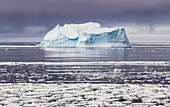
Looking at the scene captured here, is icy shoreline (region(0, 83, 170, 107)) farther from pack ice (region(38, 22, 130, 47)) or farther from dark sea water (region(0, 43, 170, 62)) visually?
pack ice (region(38, 22, 130, 47))

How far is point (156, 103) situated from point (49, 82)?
799 cm

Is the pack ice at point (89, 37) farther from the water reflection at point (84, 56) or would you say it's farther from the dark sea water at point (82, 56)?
the water reflection at point (84, 56)

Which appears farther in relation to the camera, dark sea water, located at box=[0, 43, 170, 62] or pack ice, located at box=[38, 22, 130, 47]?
pack ice, located at box=[38, 22, 130, 47]

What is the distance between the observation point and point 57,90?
15734mm

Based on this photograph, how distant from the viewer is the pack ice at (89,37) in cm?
6544

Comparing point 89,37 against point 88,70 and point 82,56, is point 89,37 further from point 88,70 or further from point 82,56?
point 88,70

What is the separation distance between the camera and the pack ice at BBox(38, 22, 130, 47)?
2576 inches

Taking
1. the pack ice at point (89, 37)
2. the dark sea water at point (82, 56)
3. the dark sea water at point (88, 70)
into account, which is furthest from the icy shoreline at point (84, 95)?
the pack ice at point (89, 37)

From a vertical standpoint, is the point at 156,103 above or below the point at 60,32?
below

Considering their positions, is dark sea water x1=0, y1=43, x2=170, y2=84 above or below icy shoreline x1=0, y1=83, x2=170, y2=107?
above

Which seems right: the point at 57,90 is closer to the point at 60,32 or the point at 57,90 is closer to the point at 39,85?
the point at 39,85

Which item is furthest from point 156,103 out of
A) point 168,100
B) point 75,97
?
point 75,97

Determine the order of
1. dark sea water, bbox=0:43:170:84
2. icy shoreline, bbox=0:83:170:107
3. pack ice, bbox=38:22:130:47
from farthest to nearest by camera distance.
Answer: pack ice, bbox=38:22:130:47 → dark sea water, bbox=0:43:170:84 → icy shoreline, bbox=0:83:170:107

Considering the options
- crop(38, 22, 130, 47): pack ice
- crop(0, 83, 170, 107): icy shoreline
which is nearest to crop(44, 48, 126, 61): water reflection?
crop(38, 22, 130, 47): pack ice
